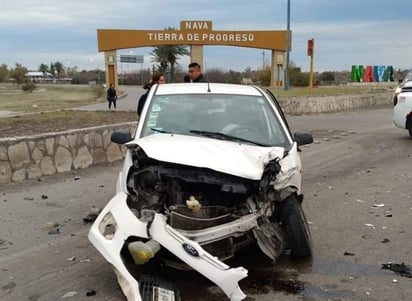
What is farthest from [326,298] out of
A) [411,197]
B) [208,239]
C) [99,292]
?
[411,197]

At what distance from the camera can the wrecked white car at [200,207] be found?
13.4 ft

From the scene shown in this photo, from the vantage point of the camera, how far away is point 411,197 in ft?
26.9

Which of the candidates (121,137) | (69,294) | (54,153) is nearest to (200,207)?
(69,294)

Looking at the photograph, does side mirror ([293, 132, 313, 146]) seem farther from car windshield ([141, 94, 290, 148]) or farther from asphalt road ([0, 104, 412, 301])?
asphalt road ([0, 104, 412, 301])

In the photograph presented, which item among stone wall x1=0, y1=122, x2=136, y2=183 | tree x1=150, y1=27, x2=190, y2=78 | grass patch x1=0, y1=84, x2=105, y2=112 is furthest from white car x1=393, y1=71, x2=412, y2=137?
tree x1=150, y1=27, x2=190, y2=78

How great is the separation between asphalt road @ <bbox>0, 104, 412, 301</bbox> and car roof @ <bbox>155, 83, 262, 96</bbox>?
1.87 metres

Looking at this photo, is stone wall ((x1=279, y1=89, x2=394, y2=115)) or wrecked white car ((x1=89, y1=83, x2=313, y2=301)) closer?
wrecked white car ((x1=89, y1=83, x2=313, y2=301))

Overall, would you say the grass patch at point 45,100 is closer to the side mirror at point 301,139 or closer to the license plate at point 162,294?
the side mirror at point 301,139

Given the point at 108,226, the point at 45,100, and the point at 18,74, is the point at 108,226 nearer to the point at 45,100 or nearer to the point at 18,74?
the point at 45,100

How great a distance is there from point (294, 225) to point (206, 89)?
220cm

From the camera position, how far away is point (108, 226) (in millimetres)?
4316

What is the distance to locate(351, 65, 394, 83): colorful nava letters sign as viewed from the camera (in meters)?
60.6

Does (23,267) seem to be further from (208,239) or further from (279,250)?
(279,250)

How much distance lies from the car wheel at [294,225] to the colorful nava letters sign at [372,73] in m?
57.9
